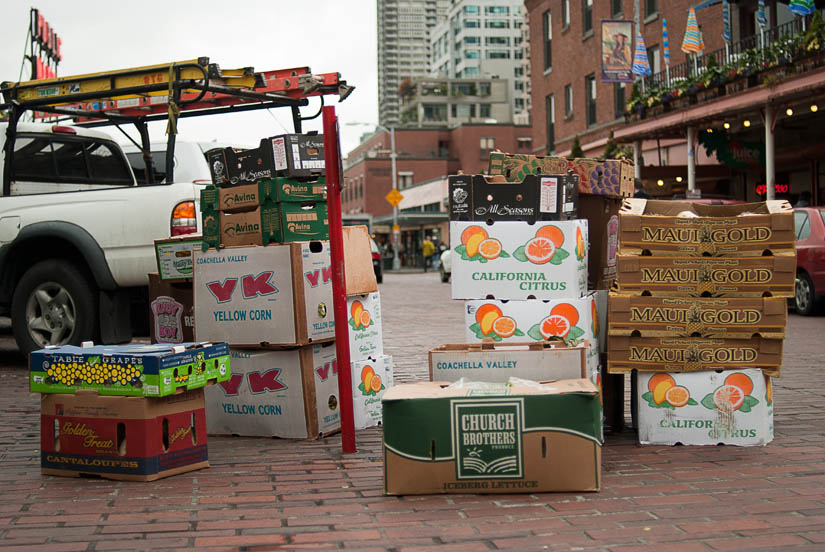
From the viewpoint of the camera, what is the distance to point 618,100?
3275 centimetres

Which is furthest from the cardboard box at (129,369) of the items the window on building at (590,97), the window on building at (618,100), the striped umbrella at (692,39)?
the window on building at (590,97)

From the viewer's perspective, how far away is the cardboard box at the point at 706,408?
18.1ft

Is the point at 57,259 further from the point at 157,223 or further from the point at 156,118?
the point at 156,118

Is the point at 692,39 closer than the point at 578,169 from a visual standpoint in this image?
No

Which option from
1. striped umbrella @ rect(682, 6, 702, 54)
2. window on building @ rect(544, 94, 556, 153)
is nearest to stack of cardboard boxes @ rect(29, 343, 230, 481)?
striped umbrella @ rect(682, 6, 702, 54)

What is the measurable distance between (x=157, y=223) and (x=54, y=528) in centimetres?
457

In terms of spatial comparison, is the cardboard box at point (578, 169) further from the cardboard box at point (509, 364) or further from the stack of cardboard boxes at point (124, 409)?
the stack of cardboard boxes at point (124, 409)

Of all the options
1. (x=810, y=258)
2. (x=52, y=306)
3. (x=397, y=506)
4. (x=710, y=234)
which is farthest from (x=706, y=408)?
(x=810, y=258)

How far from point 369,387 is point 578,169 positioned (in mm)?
2014

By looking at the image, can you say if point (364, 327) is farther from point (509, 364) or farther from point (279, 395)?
point (509, 364)

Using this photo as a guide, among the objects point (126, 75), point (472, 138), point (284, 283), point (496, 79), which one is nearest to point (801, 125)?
point (126, 75)

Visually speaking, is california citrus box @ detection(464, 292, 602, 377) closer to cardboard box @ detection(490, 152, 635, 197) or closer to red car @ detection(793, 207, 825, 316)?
cardboard box @ detection(490, 152, 635, 197)

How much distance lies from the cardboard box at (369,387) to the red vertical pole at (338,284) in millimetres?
707

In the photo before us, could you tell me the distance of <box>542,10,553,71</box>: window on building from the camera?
→ 39.1 metres
